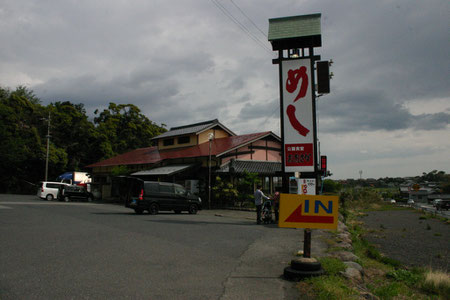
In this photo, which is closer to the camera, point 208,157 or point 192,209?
point 192,209

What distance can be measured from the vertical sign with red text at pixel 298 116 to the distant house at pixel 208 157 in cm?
1721

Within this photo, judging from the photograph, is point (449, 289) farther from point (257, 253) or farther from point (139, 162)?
point (139, 162)

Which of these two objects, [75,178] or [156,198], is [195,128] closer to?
[156,198]

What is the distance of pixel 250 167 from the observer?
88.1 feet

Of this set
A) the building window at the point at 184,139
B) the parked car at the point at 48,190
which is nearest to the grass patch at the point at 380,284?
the building window at the point at 184,139

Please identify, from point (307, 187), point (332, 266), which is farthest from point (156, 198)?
point (332, 266)

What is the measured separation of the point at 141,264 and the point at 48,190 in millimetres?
31490

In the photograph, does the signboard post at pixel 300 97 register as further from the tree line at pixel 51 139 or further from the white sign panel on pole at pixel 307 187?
the tree line at pixel 51 139

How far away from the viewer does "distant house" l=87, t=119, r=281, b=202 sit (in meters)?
26.9

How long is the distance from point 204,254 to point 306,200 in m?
3.01

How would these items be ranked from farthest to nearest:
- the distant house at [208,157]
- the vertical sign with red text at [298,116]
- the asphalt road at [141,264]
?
the distant house at [208,157] → the vertical sign with red text at [298,116] → the asphalt road at [141,264]

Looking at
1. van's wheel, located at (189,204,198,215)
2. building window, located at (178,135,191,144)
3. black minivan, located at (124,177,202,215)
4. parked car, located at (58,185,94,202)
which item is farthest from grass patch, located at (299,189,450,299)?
parked car, located at (58,185,94,202)

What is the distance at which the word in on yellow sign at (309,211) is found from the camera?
5.81m

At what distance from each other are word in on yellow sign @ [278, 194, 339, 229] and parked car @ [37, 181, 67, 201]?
32702mm
